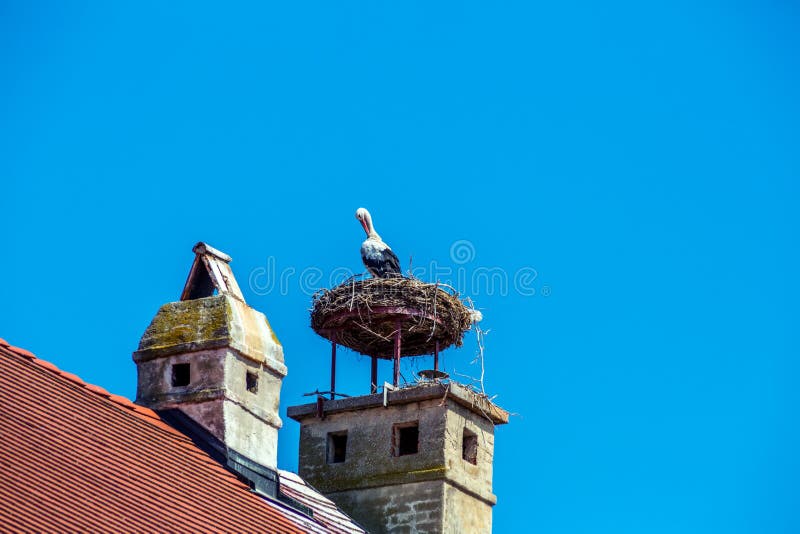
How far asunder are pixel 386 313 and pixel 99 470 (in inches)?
323

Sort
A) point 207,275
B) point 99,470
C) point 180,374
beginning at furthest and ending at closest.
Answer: point 207,275 < point 180,374 < point 99,470

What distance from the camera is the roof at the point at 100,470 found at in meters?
14.9

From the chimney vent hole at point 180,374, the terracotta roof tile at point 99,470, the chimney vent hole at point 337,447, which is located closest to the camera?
A: the terracotta roof tile at point 99,470

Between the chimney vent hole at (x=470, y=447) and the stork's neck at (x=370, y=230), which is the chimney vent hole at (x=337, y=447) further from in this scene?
the stork's neck at (x=370, y=230)

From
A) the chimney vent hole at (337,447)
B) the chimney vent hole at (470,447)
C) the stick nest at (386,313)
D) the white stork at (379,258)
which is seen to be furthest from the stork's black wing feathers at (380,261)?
the chimney vent hole at (470,447)

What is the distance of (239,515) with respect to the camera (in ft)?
57.2

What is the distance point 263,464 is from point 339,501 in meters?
3.11

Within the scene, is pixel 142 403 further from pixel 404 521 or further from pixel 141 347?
pixel 404 521

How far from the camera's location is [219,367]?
789 inches

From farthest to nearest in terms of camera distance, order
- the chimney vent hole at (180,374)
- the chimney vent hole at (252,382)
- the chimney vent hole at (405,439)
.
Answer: the chimney vent hole at (405,439) < the chimney vent hole at (252,382) < the chimney vent hole at (180,374)

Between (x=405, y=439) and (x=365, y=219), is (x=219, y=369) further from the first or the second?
(x=365, y=219)

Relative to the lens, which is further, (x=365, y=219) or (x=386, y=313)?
(x=365, y=219)

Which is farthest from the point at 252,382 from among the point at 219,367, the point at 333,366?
the point at 333,366

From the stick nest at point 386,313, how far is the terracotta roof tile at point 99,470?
16.3 feet
